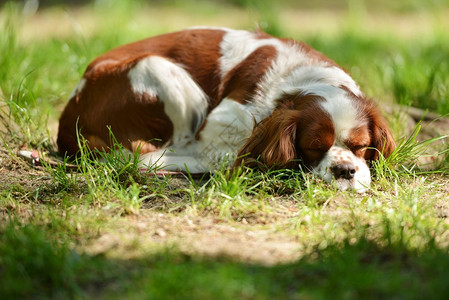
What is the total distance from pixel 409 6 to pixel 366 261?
9.31m

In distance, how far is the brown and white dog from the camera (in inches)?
151

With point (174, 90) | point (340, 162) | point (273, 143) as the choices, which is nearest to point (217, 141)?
point (174, 90)

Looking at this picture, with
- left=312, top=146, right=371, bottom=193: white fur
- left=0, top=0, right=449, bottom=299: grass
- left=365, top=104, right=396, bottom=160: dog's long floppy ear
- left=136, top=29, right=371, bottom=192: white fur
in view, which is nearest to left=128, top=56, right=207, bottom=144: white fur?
left=136, top=29, right=371, bottom=192: white fur

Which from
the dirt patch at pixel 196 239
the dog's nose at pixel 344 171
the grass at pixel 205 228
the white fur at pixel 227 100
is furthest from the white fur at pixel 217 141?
the dirt patch at pixel 196 239

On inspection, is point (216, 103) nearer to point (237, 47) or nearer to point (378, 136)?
point (237, 47)

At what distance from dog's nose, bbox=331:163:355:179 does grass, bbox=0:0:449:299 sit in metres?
0.10

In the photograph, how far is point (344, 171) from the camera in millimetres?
3623

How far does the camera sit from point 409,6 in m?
11.0

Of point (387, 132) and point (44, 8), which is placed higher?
point (387, 132)

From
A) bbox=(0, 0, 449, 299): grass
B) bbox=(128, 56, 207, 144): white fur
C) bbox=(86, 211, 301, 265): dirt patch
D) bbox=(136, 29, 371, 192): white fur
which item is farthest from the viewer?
bbox=(128, 56, 207, 144): white fur

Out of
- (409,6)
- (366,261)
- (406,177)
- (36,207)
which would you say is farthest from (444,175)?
(409,6)

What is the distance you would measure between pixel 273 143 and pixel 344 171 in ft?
1.51

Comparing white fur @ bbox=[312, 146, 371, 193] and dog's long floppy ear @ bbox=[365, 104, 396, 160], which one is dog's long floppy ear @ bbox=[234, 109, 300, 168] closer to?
white fur @ bbox=[312, 146, 371, 193]

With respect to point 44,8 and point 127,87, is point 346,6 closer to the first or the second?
point 44,8
